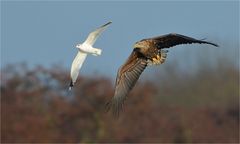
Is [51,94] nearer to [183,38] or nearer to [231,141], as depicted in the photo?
[231,141]

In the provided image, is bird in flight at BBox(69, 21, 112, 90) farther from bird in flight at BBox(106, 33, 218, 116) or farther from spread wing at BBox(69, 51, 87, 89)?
bird in flight at BBox(106, 33, 218, 116)

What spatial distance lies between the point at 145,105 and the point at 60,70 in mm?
3124

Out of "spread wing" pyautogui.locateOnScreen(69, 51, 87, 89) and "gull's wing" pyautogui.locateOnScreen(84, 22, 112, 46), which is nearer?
"gull's wing" pyautogui.locateOnScreen(84, 22, 112, 46)

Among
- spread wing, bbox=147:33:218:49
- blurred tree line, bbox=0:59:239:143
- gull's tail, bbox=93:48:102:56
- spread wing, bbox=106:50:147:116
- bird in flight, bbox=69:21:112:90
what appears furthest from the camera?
blurred tree line, bbox=0:59:239:143

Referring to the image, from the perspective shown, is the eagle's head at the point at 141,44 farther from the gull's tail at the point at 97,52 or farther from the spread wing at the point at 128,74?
the gull's tail at the point at 97,52

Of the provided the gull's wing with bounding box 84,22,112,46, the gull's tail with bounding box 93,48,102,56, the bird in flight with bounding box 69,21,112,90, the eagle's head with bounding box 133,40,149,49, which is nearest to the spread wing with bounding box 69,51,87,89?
the bird in flight with bounding box 69,21,112,90

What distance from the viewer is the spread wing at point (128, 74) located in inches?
519

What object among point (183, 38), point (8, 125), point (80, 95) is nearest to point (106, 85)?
point (80, 95)

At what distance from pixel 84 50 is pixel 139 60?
100 cm

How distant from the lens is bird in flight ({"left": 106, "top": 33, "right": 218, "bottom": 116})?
12.7m

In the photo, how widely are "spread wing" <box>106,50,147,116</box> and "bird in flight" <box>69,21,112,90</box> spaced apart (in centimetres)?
56

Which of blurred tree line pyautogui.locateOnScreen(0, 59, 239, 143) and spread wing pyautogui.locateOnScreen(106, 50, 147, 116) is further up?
spread wing pyautogui.locateOnScreen(106, 50, 147, 116)

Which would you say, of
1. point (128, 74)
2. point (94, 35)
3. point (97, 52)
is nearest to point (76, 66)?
point (94, 35)

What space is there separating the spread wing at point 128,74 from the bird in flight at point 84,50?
56 centimetres
